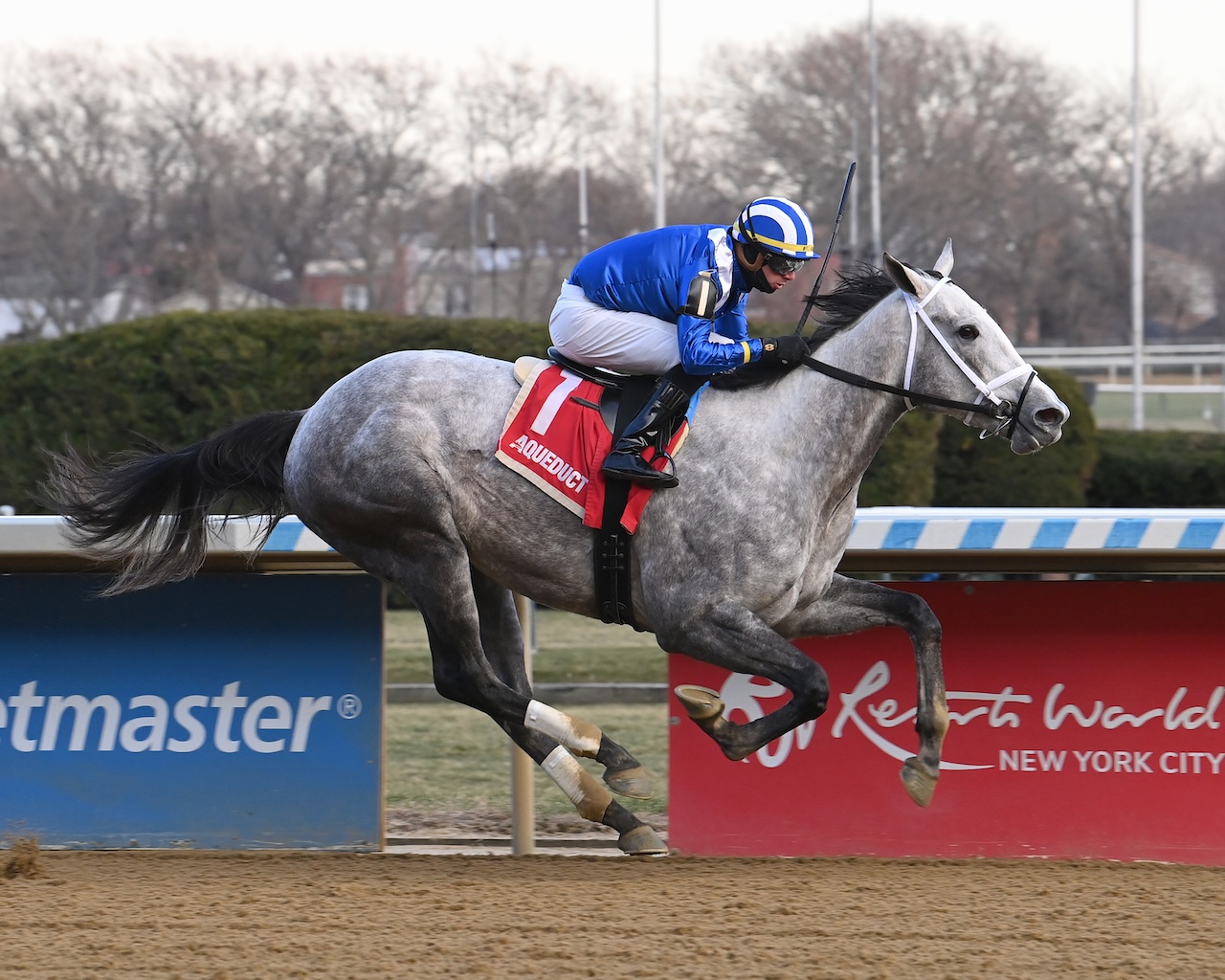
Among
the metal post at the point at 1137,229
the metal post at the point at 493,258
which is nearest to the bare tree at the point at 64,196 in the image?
the metal post at the point at 493,258

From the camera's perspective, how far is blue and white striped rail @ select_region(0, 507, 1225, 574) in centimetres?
502

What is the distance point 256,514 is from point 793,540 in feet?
6.43

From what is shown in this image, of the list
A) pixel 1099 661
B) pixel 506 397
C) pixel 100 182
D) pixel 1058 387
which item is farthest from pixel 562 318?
pixel 100 182

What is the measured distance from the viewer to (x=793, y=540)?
4871 millimetres

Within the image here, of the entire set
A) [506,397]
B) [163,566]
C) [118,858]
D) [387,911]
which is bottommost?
[118,858]

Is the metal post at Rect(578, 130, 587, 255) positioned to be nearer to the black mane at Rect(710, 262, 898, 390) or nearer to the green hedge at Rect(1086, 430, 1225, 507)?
the green hedge at Rect(1086, 430, 1225, 507)

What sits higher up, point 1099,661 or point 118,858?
point 1099,661

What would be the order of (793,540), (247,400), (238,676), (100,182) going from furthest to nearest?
(100,182) → (247,400) → (238,676) → (793,540)

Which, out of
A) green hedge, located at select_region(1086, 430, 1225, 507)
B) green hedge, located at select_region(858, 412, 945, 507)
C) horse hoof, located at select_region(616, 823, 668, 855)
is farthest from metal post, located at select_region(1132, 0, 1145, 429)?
horse hoof, located at select_region(616, 823, 668, 855)

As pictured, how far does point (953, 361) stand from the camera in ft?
16.1

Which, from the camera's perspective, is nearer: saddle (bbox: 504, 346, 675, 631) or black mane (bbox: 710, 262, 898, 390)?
saddle (bbox: 504, 346, 675, 631)

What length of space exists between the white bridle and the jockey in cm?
37

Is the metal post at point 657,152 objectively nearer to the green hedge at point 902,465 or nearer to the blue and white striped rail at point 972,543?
the green hedge at point 902,465

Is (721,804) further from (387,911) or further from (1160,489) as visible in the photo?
(1160,489)
